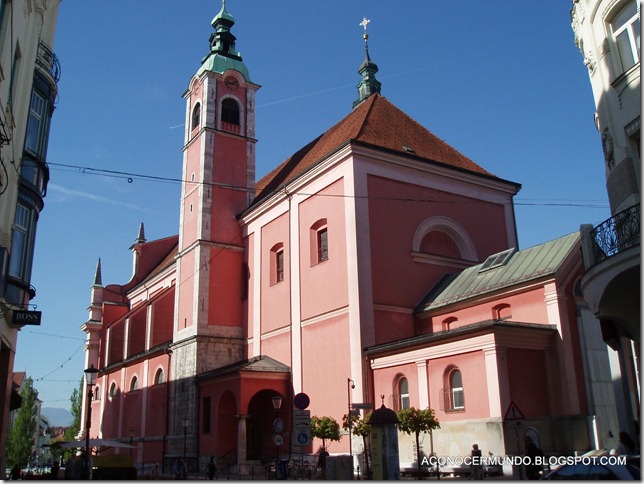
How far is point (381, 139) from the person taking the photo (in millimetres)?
23656

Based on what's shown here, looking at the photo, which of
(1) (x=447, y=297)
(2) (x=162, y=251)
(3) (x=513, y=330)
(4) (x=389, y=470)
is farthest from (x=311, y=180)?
(2) (x=162, y=251)

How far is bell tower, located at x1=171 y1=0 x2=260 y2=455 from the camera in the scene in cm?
2681

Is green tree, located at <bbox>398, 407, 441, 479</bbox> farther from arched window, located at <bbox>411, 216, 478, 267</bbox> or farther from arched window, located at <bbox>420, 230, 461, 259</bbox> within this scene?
arched window, located at <bbox>420, 230, 461, 259</bbox>

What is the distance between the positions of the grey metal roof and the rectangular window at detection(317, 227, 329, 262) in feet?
12.6

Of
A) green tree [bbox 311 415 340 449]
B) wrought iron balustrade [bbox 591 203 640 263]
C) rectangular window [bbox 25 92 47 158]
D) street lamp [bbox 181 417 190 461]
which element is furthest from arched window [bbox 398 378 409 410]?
rectangular window [bbox 25 92 47 158]

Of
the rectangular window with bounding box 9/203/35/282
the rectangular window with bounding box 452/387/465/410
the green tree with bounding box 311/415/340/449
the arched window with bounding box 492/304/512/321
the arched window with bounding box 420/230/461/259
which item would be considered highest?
the arched window with bounding box 420/230/461/259

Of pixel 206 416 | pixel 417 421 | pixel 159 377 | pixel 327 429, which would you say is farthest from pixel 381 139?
pixel 159 377

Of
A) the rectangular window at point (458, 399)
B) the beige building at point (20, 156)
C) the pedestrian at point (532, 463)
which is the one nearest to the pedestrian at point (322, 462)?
the rectangular window at point (458, 399)

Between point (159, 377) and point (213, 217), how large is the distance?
8.01m

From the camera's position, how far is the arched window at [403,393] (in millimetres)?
18531

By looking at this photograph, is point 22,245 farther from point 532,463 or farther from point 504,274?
point 504,274

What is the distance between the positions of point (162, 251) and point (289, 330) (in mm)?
23587

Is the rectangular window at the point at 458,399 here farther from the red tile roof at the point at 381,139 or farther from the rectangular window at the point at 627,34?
the red tile roof at the point at 381,139

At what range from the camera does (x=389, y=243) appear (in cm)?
2169
